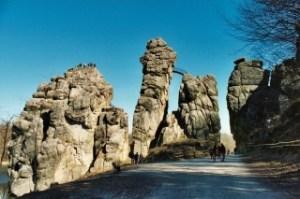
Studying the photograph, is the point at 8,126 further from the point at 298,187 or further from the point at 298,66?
the point at 298,187

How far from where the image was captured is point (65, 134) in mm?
57094

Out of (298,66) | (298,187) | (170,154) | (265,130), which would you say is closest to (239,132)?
(265,130)

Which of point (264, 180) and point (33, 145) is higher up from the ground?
point (33, 145)

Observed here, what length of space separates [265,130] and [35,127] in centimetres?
3117

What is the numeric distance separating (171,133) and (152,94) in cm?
870

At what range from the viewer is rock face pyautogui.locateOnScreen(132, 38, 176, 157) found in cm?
6425

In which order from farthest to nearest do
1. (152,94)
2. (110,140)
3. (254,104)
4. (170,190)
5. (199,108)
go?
1. (152,94)
2. (254,104)
3. (199,108)
4. (110,140)
5. (170,190)

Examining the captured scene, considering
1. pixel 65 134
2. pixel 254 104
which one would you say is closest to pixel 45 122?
pixel 65 134

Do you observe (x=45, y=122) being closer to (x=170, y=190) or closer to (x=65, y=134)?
(x=65, y=134)

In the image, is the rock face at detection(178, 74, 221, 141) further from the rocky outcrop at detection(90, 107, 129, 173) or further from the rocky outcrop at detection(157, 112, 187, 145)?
the rocky outcrop at detection(90, 107, 129, 173)

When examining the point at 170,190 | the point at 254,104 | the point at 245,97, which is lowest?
the point at 170,190

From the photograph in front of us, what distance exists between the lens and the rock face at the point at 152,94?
211 feet

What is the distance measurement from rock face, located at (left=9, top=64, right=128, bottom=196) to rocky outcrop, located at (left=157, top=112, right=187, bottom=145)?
573 centimetres

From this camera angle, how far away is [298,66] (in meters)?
20.0
